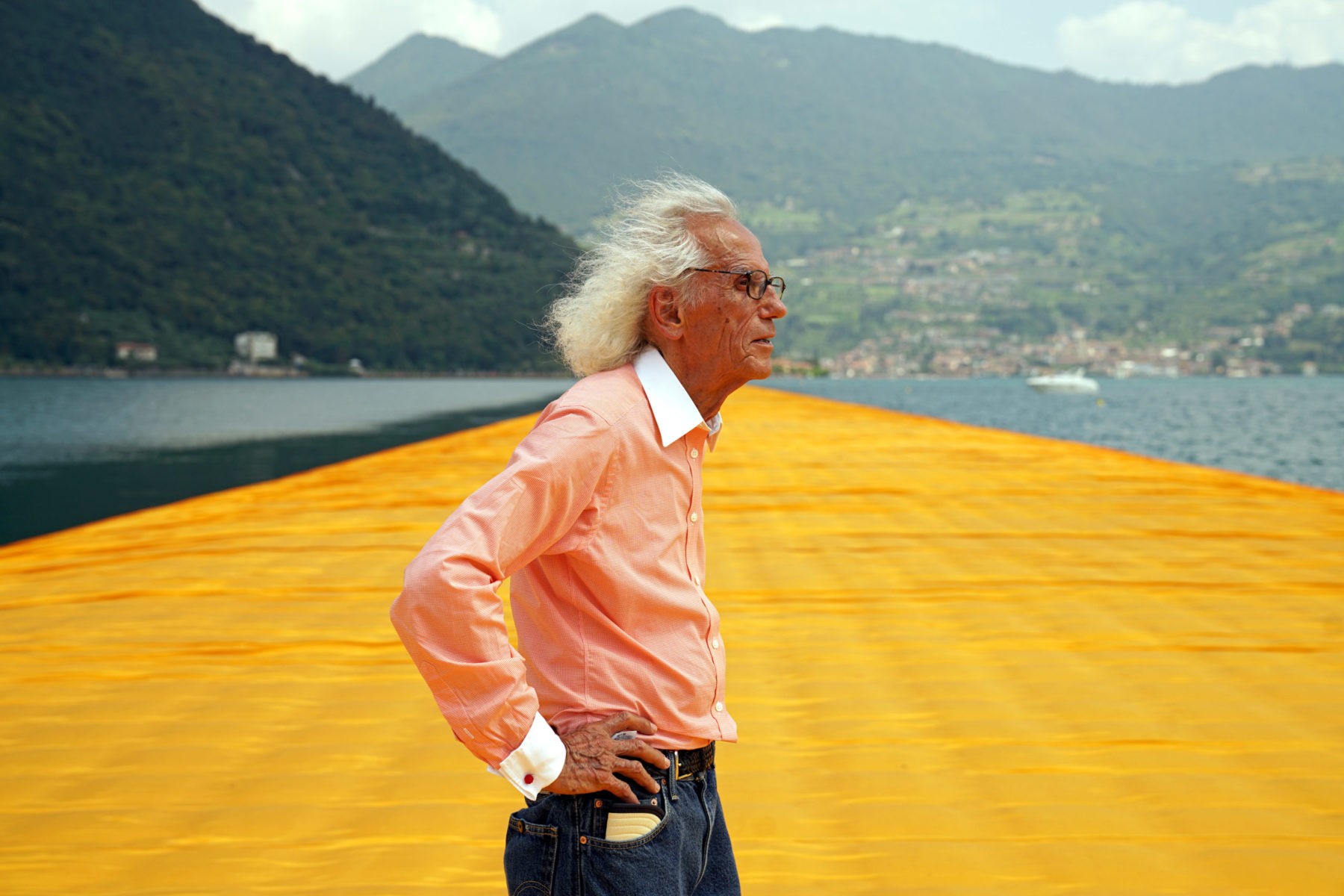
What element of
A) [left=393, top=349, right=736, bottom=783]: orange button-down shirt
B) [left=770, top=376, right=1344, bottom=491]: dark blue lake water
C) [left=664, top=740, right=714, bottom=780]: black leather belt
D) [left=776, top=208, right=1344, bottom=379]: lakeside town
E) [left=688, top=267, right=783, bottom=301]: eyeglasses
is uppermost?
[left=776, top=208, right=1344, bottom=379]: lakeside town

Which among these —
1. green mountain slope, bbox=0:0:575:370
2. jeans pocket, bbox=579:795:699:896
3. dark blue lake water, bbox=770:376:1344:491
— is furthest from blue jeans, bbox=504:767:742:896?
green mountain slope, bbox=0:0:575:370

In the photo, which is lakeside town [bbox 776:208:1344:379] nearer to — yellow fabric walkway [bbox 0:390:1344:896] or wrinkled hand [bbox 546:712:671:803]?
yellow fabric walkway [bbox 0:390:1344:896]

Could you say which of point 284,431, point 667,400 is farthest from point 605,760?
point 284,431

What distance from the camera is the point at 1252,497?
634cm

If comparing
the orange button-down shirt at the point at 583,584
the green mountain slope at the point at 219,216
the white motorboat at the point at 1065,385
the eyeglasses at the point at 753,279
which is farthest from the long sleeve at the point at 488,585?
the white motorboat at the point at 1065,385

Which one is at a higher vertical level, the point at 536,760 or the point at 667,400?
the point at 667,400

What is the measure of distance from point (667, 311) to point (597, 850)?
56 cm

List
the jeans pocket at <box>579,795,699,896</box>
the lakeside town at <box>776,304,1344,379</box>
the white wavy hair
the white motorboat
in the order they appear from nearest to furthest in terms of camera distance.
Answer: the jeans pocket at <box>579,795,699,896</box> → the white wavy hair → the white motorboat → the lakeside town at <box>776,304,1344,379</box>

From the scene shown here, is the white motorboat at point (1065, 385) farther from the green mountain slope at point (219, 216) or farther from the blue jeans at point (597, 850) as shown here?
the blue jeans at point (597, 850)

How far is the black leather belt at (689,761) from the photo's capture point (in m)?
1.10

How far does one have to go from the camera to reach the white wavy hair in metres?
1.16

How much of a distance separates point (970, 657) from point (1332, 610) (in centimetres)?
145

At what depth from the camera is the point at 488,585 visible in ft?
3.13

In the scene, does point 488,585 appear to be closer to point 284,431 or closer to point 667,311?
point 667,311
